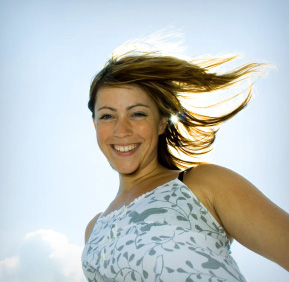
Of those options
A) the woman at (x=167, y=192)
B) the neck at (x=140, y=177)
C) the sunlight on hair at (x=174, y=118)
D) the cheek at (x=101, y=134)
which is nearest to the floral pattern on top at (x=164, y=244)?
the woman at (x=167, y=192)

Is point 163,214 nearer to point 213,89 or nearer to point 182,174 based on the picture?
point 182,174

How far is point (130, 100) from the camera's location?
330cm

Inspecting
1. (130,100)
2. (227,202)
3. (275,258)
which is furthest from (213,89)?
(275,258)

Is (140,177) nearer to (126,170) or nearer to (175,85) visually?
(126,170)

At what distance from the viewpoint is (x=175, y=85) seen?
3580 mm

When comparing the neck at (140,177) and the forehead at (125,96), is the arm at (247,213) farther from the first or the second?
the forehead at (125,96)

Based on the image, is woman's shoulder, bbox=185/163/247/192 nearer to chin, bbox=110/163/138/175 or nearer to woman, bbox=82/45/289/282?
woman, bbox=82/45/289/282

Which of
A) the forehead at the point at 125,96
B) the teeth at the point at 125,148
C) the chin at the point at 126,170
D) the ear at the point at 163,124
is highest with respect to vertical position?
the forehead at the point at 125,96

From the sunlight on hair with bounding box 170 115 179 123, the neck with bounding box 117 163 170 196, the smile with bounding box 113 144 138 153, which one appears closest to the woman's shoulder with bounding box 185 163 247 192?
the neck with bounding box 117 163 170 196

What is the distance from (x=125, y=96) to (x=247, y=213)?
1357 mm

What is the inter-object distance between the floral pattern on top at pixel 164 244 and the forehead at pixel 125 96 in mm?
776

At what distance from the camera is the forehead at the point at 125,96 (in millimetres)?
3314

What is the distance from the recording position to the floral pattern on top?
2.40 metres

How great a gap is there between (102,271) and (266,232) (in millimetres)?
1076
